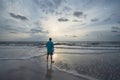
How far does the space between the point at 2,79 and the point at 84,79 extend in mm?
4490

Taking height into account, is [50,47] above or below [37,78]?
above

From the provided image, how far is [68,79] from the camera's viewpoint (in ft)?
27.6

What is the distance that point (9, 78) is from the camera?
8359mm

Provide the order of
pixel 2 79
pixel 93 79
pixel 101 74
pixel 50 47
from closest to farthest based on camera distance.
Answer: pixel 2 79 < pixel 93 79 < pixel 101 74 < pixel 50 47

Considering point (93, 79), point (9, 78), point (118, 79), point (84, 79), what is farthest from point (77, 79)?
point (9, 78)

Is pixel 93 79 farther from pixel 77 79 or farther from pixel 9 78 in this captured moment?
pixel 9 78

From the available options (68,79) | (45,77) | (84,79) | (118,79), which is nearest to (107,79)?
(118,79)

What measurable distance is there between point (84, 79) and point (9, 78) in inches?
164

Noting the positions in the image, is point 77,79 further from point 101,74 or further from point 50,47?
point 50,47

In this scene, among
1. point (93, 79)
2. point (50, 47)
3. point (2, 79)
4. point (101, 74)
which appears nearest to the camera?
point (2, 79)

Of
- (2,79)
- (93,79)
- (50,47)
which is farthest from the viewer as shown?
(50,47)

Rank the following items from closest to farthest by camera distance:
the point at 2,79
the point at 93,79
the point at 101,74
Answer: the point at 2,79 < the point at 93,79 < the point at 101,74

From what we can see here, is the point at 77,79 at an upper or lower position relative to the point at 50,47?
lower

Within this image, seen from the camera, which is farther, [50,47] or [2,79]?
[50,47]
